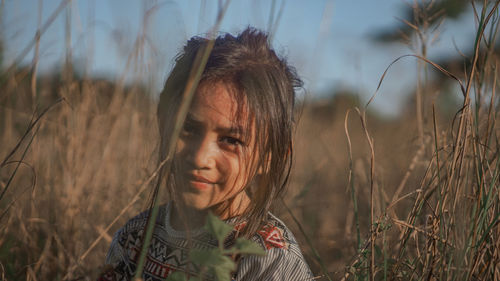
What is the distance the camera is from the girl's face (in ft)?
2.71

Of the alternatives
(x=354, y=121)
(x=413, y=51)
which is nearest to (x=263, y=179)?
(x=413, y=51)

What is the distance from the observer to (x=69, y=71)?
1.42m

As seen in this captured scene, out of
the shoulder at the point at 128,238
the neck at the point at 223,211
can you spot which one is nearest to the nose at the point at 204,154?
the neck at the point at 223,211

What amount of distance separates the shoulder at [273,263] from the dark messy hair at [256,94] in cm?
4

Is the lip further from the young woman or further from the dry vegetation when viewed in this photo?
the dry vegetation

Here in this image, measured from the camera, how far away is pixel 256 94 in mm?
863

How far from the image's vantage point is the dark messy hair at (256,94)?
0.86 m

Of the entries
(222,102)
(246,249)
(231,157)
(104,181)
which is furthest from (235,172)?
(104,181)

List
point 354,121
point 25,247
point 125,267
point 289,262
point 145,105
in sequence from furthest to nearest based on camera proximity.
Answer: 1. point 354,121
2. point 145,105
3. point 25,247
4. point 125,267
5. point 289,262

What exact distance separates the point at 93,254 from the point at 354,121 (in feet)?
8.31

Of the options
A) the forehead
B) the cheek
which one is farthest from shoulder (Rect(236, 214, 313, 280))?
the forehead

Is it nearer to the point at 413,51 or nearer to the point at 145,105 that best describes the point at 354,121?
the point at 145,105

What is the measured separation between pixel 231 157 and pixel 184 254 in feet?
0.79

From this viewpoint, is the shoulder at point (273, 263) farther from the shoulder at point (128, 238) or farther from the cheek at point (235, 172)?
the shoulder at point (128, 238)
